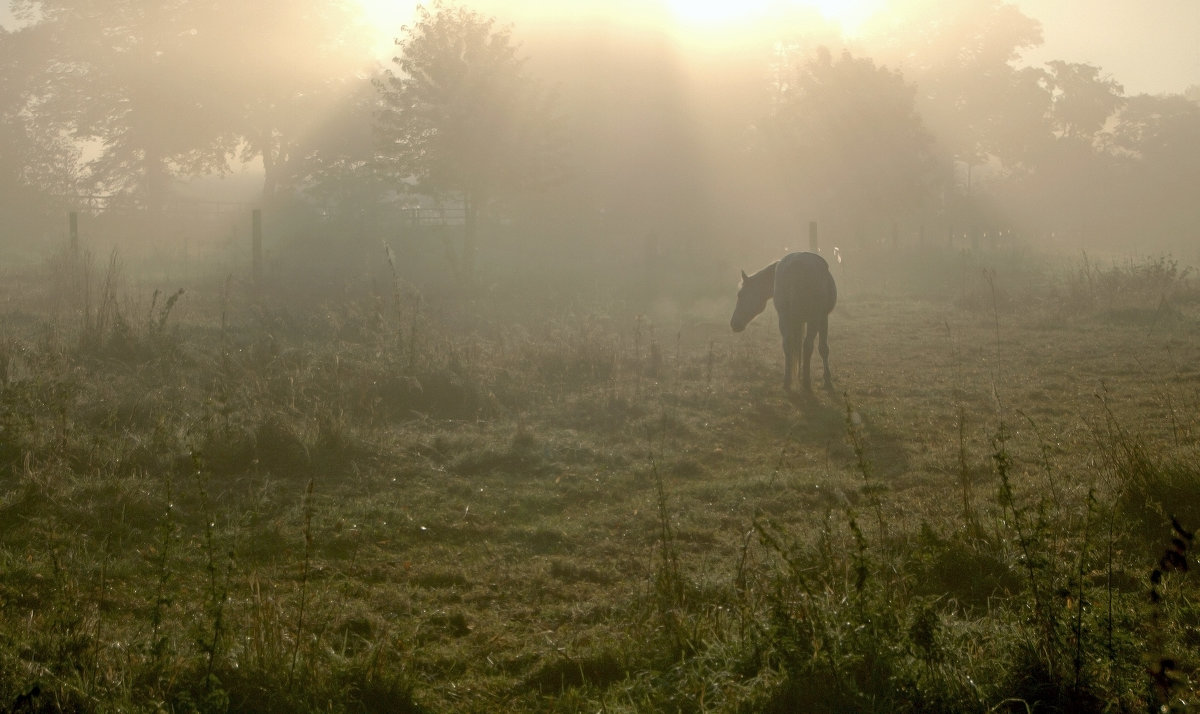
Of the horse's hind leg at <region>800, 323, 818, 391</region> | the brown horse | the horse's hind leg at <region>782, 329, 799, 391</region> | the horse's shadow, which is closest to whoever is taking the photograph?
the horse's shadow

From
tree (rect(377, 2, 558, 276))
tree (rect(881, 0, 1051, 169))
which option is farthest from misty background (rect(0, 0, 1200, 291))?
tree (rect(881, 0, 1051, 169))

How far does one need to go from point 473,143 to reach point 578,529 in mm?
22999

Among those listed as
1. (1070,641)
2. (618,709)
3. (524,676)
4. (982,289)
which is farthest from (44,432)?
(982,289)

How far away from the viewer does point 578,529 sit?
626 cm

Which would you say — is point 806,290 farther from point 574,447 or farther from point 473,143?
point 473,143

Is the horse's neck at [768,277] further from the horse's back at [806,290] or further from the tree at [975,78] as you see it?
the tree at [975,78]

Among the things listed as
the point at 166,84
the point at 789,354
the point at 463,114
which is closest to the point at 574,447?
the point at 789,354

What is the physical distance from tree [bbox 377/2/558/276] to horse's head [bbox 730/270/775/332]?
1436 centimetres

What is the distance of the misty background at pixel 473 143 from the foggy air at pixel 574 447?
258mm

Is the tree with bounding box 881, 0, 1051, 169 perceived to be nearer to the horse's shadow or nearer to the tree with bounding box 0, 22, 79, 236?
the tree with bounding box 0, 22, 79, 236

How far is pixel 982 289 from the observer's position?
21.9m

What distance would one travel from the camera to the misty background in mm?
28516

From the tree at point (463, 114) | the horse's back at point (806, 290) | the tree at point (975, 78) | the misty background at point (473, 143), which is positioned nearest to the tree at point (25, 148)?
the misty background at point (473, 143)

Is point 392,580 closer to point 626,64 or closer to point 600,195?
point 600,195
